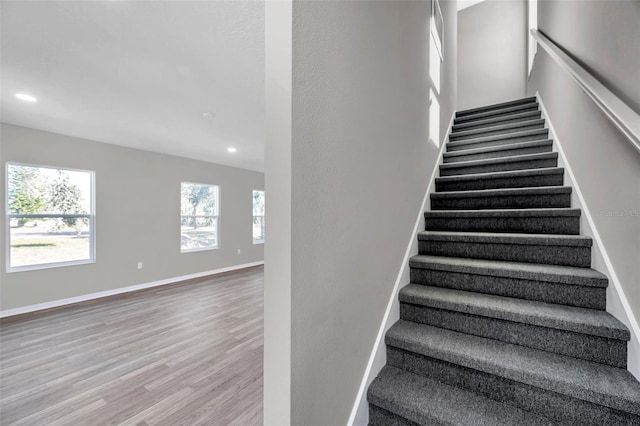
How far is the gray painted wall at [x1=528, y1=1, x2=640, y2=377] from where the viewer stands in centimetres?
105

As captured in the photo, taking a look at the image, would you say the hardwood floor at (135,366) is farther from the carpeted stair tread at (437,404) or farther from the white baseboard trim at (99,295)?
the carpeted stair tread at (437,404)

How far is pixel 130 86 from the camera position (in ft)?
8.07

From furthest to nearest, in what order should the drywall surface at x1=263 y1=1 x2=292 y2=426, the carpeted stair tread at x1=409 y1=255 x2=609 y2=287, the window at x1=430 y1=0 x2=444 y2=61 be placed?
the window at x1=430 y1=0 x2=444 y2=61 → the carpeted stair tread at x1=409 y1=255 x2=609 y2=287 → the drywall surface at x1=263 y1=1 x2=292 y2=426

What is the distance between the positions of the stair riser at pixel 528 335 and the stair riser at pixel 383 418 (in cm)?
49

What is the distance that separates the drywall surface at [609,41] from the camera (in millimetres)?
1041

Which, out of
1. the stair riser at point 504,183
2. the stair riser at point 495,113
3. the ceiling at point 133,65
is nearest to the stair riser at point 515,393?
the stair riser at point 504,183

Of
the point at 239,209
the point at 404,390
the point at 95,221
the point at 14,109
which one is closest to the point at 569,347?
the point at 404,390

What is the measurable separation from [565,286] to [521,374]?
1.81 feet

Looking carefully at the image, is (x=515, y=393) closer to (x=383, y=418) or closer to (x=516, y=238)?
(x=383, y=418)

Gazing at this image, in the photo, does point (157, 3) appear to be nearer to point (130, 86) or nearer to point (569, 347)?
point (130, 86)

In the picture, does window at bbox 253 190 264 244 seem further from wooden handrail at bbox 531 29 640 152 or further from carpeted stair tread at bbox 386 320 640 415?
wooden handrail at bbox 531 29 640 152

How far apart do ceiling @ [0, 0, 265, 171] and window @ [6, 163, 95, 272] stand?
67 cm

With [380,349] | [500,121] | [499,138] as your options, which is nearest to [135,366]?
[380,349]

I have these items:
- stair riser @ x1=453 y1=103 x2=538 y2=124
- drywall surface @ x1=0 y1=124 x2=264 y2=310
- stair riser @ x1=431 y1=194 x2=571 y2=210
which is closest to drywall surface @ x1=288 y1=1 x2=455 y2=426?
stair riser @ x1=431 y1=194 x2=571 y2=210
